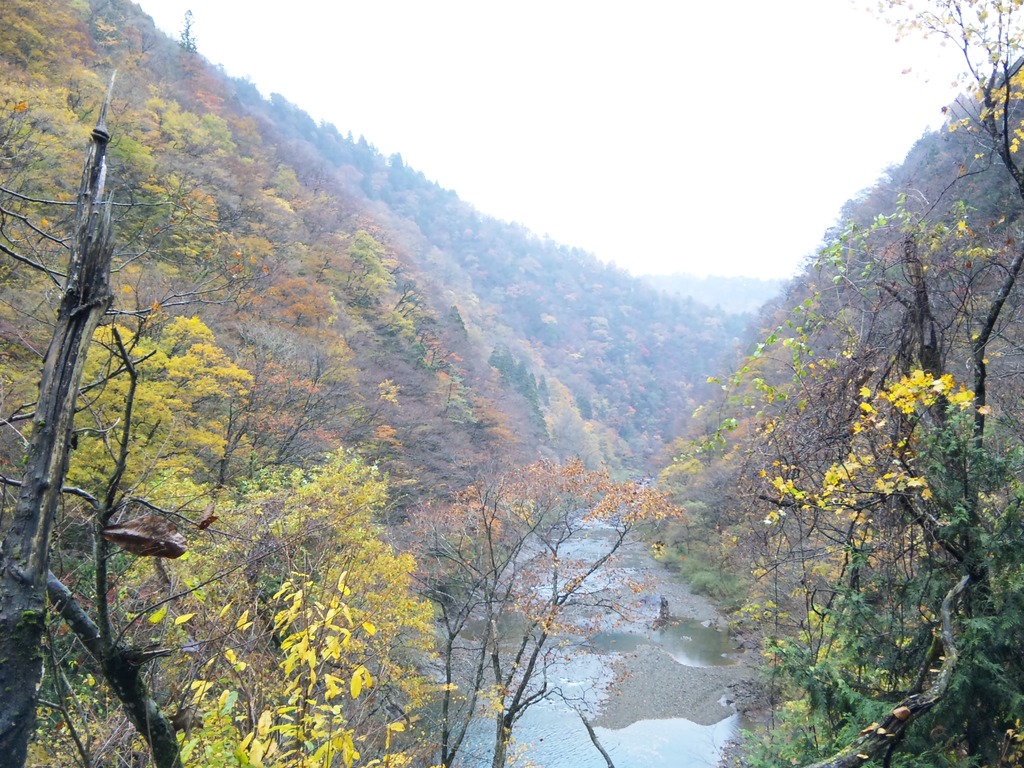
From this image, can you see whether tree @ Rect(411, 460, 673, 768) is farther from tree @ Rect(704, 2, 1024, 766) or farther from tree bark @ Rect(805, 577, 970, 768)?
tree bark @ Rect(805, 577, 970, 768)

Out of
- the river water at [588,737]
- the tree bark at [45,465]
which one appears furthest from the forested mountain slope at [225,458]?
the river water at [588,737]

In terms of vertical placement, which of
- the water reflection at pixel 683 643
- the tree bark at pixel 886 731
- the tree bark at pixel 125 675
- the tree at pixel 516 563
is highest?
the tree bark at pixel 886 731

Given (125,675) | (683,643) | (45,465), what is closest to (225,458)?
(125,675)

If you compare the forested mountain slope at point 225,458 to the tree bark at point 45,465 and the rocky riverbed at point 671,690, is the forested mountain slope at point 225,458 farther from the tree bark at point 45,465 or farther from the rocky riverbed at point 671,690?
the rocky riverbed at point 671,690

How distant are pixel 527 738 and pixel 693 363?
89393 millimetres

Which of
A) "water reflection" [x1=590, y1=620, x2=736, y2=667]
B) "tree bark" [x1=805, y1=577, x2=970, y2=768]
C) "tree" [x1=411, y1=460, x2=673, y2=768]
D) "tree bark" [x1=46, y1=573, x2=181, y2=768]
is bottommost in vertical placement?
"water reflection" [x1=590, y1=620, x2=736, y2=667]

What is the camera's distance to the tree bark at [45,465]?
5.82 feet

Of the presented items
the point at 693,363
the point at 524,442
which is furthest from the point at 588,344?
the point at 524,442

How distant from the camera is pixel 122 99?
968 inches

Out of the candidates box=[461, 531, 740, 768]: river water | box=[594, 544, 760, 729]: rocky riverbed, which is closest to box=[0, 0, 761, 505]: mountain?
box=[461, 531, 740, 768]: river water

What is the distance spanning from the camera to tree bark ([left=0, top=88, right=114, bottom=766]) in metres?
1.78

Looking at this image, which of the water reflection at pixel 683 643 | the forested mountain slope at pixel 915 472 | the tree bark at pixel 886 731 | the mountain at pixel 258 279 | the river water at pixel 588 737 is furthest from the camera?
the water reflection at pixel 683 643

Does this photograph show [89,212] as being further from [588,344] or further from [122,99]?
[588,344]

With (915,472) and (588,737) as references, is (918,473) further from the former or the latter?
(588,737)
